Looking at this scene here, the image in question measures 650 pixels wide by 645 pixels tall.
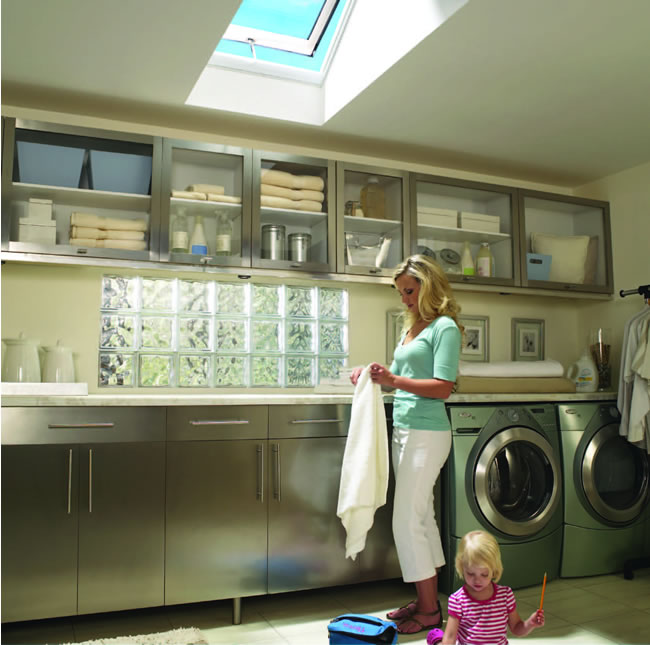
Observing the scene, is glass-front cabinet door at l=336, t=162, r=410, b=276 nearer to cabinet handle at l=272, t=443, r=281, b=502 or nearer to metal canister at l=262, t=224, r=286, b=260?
metal canister at l=262, t=224, r=286, b=260

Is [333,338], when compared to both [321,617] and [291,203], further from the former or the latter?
[321,617]

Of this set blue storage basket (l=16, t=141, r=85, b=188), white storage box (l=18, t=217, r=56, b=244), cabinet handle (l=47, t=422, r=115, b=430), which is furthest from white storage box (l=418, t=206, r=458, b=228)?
cabinet handle (l=47, t=422, r=115, b=430)

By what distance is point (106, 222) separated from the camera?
3.12 meters

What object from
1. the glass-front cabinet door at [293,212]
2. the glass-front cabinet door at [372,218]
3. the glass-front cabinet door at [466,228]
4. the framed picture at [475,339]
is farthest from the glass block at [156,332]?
the framed picture at [475,339]

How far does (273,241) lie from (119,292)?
82 cm

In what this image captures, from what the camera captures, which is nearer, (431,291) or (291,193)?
(431,291)

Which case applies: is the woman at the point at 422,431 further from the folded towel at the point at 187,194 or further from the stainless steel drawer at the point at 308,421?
the folded towel at the point at 187,194

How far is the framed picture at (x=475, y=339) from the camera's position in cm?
412

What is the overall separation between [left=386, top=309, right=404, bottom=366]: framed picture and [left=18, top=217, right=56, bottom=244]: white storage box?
1.87 metres

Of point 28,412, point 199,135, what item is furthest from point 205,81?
point 28,412

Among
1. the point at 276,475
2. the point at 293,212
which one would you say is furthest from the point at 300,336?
the point at 276,475

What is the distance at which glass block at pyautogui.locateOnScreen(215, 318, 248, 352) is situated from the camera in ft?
11.6

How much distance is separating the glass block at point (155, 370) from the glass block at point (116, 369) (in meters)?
0.06

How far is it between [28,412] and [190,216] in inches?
48.3
